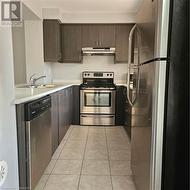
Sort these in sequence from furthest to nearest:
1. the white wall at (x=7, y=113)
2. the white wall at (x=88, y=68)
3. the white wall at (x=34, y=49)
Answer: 1. the white wall at (x=88, y=68)
2. the white wall at (x=34, y=49)
3. the white wall at (x=7, y=113)

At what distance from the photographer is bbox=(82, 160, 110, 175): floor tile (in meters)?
2.21

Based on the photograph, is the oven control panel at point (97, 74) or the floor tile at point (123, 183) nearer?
the floor tile at point (123, 183)

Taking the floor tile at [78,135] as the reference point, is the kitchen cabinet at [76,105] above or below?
above

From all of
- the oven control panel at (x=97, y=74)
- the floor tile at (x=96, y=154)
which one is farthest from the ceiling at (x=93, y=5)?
the floor tile at (x=96, y=154)

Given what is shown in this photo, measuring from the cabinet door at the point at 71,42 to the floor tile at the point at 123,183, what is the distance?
3071mm

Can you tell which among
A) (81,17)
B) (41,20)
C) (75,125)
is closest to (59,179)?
(75,125)

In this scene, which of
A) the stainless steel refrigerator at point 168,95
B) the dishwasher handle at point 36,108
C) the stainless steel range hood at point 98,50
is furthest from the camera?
the stainless steel range hood at point 98,50

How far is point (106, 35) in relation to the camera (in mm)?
4496

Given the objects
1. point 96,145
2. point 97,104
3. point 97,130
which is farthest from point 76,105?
point 96,145

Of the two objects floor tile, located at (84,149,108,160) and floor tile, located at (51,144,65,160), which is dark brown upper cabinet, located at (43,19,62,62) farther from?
floor tile, located at (84,149,108,160)

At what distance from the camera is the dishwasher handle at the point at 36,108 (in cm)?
156

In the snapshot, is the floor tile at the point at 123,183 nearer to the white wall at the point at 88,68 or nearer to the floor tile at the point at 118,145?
the floor tile at the point at 118,145

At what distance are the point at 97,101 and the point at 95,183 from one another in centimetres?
240

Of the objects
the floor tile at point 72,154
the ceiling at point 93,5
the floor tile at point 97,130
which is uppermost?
the ceiling at point 93,5
